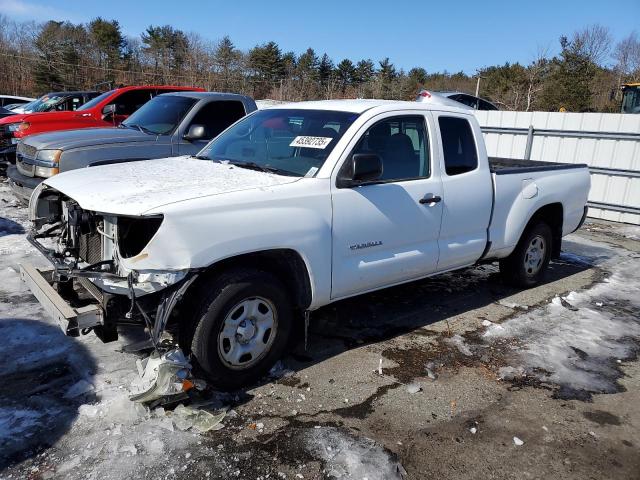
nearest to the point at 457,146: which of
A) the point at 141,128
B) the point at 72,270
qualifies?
the point at 72,270

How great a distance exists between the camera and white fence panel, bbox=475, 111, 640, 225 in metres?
10.2

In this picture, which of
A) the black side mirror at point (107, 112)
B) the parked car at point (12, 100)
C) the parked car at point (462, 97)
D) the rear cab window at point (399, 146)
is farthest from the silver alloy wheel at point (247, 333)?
the parked car at point (12, 100)

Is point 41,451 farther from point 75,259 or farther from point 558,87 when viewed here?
point 558,87

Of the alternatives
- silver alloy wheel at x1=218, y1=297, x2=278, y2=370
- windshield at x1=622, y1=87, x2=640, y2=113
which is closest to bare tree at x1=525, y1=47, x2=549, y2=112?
windshield at x1=622, y1=87, x2=640, y2=113

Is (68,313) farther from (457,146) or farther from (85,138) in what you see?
(85,138)

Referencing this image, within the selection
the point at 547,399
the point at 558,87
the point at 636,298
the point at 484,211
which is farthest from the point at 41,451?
the point at 558,87

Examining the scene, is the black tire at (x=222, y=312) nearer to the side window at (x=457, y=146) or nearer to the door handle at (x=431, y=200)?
the door handle at (x=431, y=200)

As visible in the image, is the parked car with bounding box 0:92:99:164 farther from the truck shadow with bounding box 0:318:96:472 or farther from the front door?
the front door

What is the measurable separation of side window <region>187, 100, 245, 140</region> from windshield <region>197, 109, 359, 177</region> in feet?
10.1

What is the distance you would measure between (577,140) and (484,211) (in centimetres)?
704

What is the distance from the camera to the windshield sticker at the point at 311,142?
4.05 meters

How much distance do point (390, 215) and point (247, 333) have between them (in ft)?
4.75

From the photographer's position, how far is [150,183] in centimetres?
358

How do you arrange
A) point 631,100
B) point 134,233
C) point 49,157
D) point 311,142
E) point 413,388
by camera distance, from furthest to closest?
point 631,100 → point 49,157 → point 311,142 → point 413,388 → point 134,233
